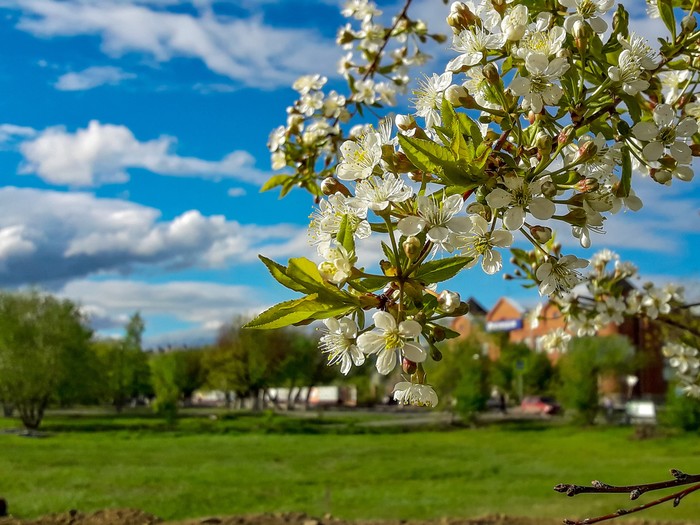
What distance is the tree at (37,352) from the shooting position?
821 inches

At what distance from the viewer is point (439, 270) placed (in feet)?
3.61

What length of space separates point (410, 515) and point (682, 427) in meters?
13.9

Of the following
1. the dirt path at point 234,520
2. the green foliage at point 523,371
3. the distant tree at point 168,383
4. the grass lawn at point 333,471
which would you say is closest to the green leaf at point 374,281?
the dirt path at point 234,520

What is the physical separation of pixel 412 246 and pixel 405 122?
266mm

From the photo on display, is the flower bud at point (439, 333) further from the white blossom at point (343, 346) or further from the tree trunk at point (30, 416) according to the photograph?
the tree trunk at point (30, 416)

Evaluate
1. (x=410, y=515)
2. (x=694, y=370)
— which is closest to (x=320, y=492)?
(x=410, y=515)

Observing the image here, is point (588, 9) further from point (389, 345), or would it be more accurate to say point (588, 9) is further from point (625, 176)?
point (389, 345)

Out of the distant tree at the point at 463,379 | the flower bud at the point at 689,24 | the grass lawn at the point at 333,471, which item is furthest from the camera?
the distant tree at the point at 463,379

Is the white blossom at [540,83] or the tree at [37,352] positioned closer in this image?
the white blossom at [540,83]

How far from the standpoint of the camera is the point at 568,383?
22.3 metres

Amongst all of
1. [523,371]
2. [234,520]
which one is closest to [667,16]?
[234,520]

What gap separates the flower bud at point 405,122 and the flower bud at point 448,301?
29cm

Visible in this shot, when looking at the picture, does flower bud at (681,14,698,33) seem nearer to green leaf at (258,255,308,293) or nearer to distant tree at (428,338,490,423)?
green leaf at (258,255,308,293)

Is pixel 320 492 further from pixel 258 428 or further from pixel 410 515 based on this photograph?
pixel 258 428
